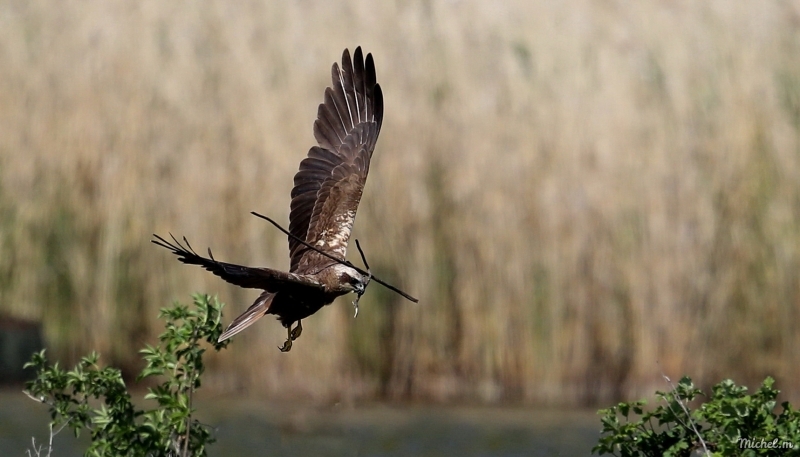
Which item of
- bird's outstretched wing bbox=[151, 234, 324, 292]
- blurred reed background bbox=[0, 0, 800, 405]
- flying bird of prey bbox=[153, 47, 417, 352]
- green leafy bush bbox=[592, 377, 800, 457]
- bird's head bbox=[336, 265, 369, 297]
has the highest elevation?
blurred reed background bbox=[0, 0, 800, 405]

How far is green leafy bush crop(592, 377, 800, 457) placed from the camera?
5.18 meters

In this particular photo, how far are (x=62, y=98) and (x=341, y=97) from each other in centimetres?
519

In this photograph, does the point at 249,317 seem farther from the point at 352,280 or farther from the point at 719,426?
the point at 719,426

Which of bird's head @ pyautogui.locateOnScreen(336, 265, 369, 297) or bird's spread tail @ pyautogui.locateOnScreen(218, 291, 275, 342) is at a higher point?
bird's head @ pyautogui.locateOnScreen(336, 265, 369, 297)

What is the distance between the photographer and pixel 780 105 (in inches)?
466

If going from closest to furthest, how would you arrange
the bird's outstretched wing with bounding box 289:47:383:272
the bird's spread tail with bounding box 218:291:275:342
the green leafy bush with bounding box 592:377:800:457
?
1. the green leafy bush with bounding box 592:377:800:457
2. the bird's spread tail with bounding box 218:291:275:342
3. the bird's outstretched wing with bounding box 289:47:383:272

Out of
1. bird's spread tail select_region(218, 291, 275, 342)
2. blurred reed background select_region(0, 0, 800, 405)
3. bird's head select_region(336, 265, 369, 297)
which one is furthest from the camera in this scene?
blurred reed background select_region(0, 0, 800, 405)

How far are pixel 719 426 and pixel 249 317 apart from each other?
6.72 feet

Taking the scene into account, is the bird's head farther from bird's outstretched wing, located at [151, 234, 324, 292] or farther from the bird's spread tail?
the bird's spread tail

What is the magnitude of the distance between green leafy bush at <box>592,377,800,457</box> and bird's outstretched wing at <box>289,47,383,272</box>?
191cm

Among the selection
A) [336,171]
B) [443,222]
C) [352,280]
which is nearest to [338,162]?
[336,171]

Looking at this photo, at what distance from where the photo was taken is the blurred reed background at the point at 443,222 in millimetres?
→ 10914

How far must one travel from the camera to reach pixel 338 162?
7121 millimetres

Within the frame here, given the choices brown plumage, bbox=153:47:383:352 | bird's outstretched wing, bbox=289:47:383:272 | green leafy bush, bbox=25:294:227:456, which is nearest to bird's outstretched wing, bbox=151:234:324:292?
green leafy bush, bbox=25:294:227:456
